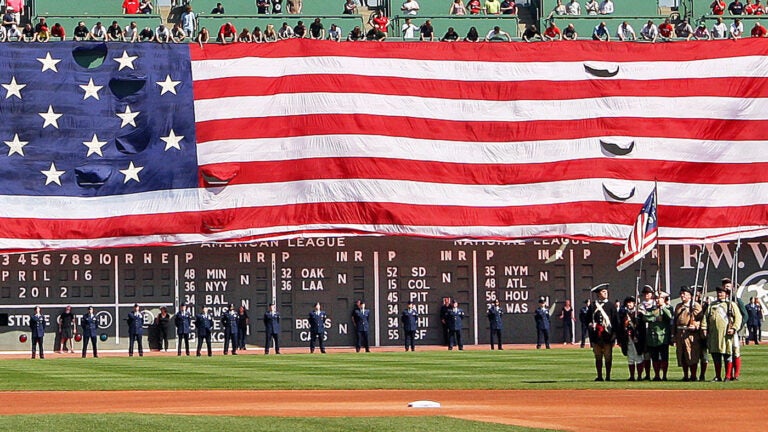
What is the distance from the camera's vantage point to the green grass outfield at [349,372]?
3072cm

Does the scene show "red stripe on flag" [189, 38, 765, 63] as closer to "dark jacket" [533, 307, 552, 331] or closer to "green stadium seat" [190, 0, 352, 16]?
"green stadium seat" [190, 0, 352, 16]

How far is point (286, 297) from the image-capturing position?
47.5 meters

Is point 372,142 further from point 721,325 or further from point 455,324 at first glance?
point 721,325

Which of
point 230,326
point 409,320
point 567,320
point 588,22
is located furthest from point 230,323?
point 588,22

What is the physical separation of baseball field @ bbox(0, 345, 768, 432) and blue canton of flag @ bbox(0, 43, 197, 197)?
670cm

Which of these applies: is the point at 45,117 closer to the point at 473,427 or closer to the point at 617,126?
the point at 617,126

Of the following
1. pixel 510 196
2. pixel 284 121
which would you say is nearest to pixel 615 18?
pixel 510 196

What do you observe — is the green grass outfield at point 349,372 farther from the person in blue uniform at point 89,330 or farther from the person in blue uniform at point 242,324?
the person in blue uniform at point 242,324

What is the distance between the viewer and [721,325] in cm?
2859

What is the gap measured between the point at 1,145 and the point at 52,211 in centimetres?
274

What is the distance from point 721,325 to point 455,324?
19.2 m

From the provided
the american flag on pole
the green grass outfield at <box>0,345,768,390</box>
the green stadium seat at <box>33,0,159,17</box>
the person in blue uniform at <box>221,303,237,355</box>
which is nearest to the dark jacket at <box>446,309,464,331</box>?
the green grass outfield at <box>0,345,768,390</box>

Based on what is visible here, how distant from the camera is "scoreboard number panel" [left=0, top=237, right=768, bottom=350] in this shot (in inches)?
1841

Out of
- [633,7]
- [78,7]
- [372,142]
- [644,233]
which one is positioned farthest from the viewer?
[633,7]
